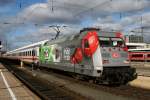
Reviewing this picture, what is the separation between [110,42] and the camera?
62.6ft

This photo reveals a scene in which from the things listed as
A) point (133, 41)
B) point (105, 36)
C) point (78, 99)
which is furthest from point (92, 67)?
point (133, 41)

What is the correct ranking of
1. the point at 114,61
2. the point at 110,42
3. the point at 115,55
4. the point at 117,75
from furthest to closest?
1. the point at 110,42
2. the point at 115,55
3. the point at 114,61
4. the point at 117,75

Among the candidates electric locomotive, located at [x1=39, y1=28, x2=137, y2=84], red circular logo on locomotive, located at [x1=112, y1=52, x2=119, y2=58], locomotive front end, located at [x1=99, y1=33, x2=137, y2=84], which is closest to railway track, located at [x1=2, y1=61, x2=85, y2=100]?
electric locomotive, located at [x1=39, y1=28, x2=137, y2=84]

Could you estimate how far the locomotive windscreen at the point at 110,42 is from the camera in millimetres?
18812

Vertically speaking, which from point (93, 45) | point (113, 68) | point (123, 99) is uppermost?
point (93, 45)

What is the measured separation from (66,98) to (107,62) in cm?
507

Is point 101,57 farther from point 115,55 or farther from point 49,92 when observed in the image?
point 49,92

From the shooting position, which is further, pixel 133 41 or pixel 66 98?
pixel 133 41

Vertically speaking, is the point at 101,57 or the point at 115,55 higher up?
the point at 115,55

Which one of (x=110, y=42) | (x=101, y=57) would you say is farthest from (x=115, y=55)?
(x=101, y=57)

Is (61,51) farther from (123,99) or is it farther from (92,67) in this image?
(123,99)

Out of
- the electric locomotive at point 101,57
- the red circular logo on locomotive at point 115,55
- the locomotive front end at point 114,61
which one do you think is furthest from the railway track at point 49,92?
the red circular logo on locomotive at point 115,55

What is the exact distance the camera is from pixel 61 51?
83.8ft

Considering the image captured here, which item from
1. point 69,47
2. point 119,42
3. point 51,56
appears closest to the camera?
point 119,42
